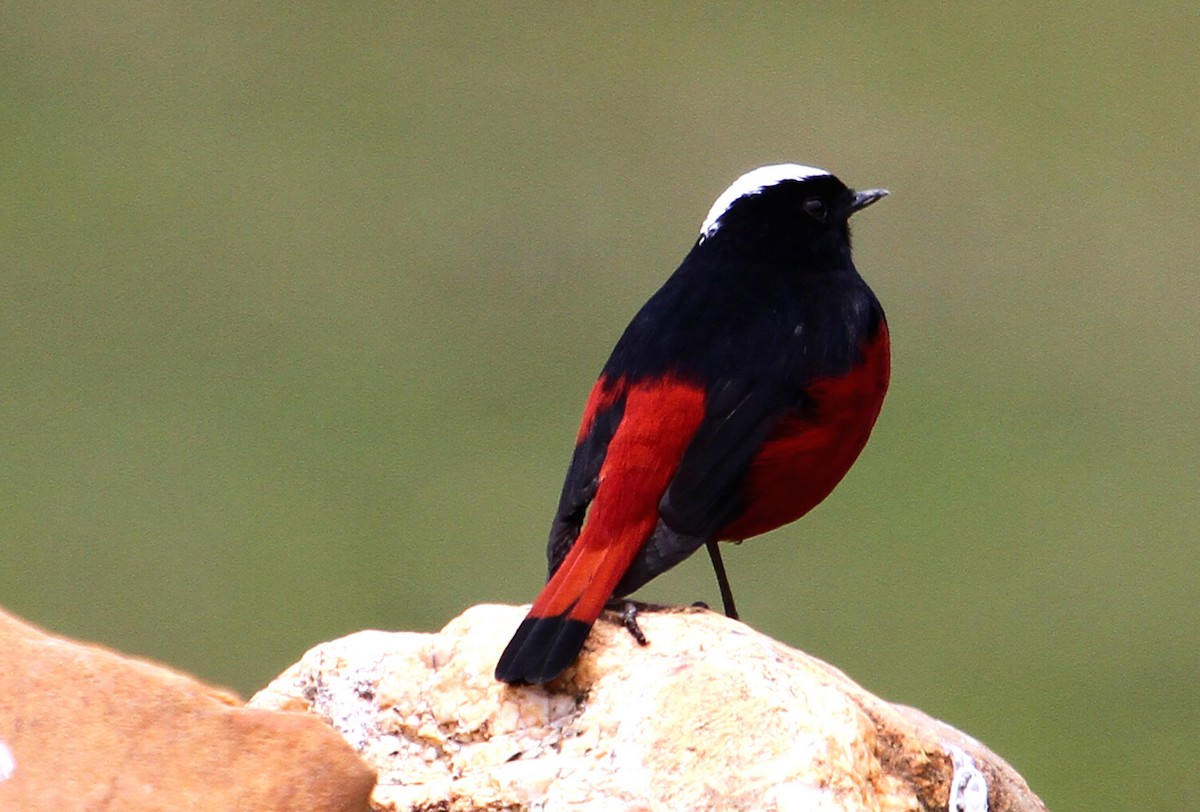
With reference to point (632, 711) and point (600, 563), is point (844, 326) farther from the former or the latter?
point (632, 711)

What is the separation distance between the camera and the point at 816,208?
4.95 m

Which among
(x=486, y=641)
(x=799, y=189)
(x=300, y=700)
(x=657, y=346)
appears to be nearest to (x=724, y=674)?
(x=486, y=641)

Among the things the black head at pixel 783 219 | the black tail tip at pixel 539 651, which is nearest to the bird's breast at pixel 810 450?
the black head at pixel 783 219

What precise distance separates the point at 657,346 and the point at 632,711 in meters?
1.23

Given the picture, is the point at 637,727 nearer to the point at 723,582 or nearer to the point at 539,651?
the point at 539,651

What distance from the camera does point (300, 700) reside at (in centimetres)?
350

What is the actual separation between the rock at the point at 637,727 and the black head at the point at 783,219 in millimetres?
1419

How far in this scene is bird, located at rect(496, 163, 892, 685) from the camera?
393 centimetres

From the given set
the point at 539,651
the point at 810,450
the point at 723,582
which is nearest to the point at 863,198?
the point at 810,450

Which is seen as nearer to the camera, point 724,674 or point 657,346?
point 724,674

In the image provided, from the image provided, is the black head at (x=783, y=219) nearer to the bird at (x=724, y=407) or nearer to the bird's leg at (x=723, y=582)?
the bird at (x=724, y=407)

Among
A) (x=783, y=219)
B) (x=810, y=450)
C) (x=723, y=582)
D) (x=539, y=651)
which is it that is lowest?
(x=723, y=582)

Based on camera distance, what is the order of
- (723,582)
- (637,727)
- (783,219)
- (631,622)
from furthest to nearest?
(783,219)
(723,582)
(631,622)
(637,727)

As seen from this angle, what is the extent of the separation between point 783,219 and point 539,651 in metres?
1.89
